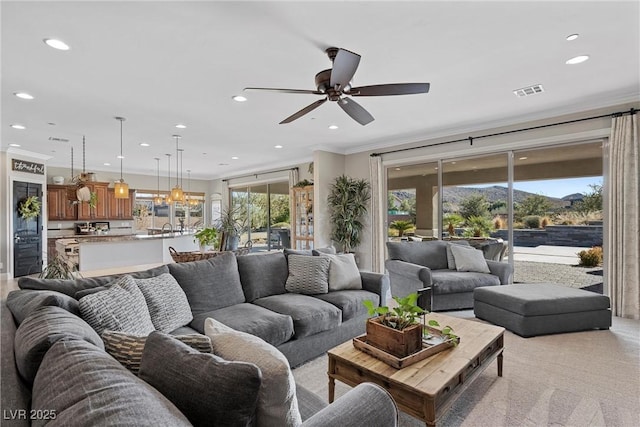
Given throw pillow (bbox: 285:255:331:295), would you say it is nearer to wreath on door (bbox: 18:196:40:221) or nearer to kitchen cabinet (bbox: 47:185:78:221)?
wreath on door (bbox: 18:196:40:221)

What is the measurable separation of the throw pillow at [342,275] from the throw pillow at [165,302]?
145 cm

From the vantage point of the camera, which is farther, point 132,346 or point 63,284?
point 63,284

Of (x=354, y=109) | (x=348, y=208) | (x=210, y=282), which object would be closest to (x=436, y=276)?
(x=354, y=109)

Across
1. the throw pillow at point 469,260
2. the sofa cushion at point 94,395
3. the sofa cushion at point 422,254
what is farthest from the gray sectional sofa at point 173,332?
the throw pillow at point 469,260

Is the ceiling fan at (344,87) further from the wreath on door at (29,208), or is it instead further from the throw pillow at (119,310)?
the wreath on door at (29,208)

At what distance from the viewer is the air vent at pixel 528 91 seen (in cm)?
354

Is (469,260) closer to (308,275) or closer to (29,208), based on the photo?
(308,275)

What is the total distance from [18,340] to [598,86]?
5275 mm

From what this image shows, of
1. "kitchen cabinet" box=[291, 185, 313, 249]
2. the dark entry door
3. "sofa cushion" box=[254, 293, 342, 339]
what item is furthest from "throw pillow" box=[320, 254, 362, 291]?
the dark entry door

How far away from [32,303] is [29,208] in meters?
6.93

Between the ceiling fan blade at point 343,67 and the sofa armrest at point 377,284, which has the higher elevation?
the ceiling fan blade at point 343,67

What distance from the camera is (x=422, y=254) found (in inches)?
180

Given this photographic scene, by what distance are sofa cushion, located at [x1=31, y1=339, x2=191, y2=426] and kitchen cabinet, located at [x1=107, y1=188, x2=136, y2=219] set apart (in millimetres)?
9124

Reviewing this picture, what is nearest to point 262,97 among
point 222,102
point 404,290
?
point 222,102
